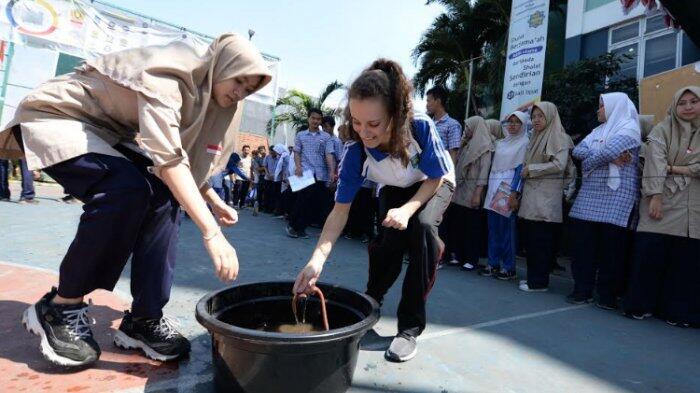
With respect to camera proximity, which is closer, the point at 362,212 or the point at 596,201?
the point at 596,201

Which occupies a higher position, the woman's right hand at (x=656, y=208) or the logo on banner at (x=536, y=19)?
the logo on banner at (x=536, y=19)

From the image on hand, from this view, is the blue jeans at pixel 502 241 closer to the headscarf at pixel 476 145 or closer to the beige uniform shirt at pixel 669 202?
the headscarf at pixel 476 145

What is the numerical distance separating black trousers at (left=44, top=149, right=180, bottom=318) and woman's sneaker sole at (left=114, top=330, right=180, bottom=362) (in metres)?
0.27

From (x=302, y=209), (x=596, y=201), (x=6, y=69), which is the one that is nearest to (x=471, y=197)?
(x=596, y=201)

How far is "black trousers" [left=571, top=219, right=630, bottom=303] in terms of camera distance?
346cm

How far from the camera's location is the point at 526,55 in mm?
7637

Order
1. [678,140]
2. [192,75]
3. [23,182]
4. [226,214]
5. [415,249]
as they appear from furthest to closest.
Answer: [23,182] < [678,140] < [415,249] < [226,214] < [192,75]

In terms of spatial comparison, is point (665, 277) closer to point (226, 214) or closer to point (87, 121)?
point (226, 214)

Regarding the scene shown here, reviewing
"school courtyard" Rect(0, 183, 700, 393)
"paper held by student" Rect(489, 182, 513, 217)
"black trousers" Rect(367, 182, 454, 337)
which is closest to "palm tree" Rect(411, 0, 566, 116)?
"paper held by student" Rect(489, 182, 513, 217)

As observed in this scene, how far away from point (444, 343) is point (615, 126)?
2469mm

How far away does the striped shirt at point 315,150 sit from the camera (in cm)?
650

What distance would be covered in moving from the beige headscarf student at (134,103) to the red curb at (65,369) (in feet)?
2.50

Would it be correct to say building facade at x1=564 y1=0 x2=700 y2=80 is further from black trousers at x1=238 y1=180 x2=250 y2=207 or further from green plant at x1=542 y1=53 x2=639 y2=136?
black trousers at x1=238 y1=180 x2=250 y2=207

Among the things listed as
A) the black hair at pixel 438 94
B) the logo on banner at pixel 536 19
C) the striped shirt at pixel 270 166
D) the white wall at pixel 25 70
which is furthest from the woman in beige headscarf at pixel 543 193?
the white wall at pixel 25 70
